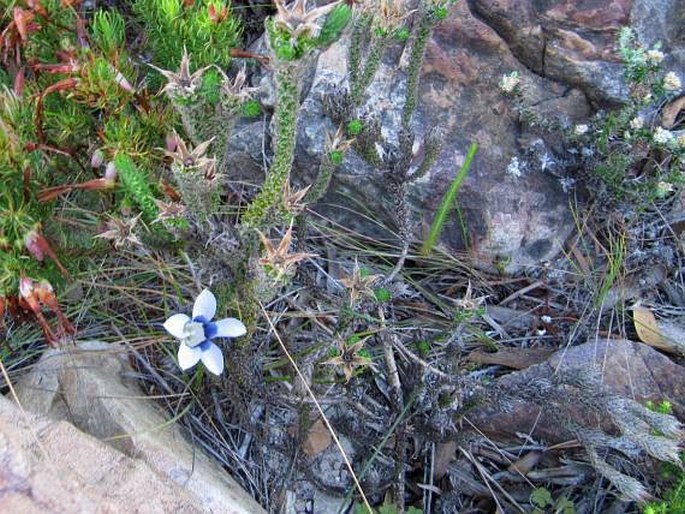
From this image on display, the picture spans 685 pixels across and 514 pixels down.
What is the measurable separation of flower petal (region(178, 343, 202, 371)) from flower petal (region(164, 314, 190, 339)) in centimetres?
4

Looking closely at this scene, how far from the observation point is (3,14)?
2.58 m

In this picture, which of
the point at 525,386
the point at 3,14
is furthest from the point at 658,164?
the point at 3,14

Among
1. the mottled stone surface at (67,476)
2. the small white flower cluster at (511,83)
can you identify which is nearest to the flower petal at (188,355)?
the mottled stone surface at (67,476)

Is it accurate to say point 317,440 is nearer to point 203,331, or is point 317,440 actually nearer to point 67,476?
point 203,331

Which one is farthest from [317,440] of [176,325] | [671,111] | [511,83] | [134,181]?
[671,111]

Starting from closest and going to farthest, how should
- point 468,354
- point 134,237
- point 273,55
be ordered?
point 273,55, point 134,237, point 468,354

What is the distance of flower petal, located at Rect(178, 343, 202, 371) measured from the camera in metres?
2.07

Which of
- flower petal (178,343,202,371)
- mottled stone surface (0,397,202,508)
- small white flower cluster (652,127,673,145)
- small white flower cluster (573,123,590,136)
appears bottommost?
mottled stone surface (0,397,202,508)

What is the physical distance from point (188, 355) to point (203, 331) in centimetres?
9

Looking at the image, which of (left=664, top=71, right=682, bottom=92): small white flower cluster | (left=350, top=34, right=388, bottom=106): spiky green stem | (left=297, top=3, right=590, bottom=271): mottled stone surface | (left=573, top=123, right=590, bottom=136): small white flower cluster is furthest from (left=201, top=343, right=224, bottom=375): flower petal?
(left=664, top=71, right=682, bottom=92): small white flower cluster

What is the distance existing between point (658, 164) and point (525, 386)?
1.29 metres

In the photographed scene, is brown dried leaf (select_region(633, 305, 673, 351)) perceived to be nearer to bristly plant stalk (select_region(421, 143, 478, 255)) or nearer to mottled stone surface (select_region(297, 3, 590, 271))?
mottled stone surface (select_region(297, 3, 590, 271))

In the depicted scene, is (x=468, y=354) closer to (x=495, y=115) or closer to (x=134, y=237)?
(x=495, y=115)

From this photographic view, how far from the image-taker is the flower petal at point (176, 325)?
2096mm
